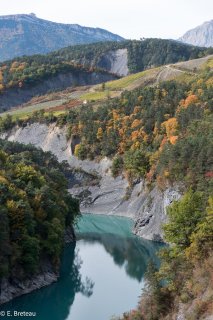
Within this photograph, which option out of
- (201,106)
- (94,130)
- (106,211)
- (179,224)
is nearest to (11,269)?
(179,224)

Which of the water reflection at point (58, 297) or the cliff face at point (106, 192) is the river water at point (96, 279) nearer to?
the water reflection at point (58, 297)

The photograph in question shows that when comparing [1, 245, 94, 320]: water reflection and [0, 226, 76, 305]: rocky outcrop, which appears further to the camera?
[0, 226, 76, 305]: rocky outcrop

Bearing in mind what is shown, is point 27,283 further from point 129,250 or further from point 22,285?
point 129,250

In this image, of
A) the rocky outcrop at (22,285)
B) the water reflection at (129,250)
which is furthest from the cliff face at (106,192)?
the rocky outcrop at (22,285)

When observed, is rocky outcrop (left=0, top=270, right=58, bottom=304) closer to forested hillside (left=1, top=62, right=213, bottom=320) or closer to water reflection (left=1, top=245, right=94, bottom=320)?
water reflection (left=1, top=245, right=94, bottom=320)

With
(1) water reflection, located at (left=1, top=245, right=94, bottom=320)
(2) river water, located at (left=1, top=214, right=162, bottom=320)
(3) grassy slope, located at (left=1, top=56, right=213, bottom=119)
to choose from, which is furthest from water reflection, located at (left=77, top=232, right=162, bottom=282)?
(3) grassy slope, located at (left=1, top=56, right=213, bottom=119)

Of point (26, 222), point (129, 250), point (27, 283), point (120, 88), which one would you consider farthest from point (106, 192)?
point (120, 88)

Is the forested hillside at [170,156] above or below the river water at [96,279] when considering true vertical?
above
